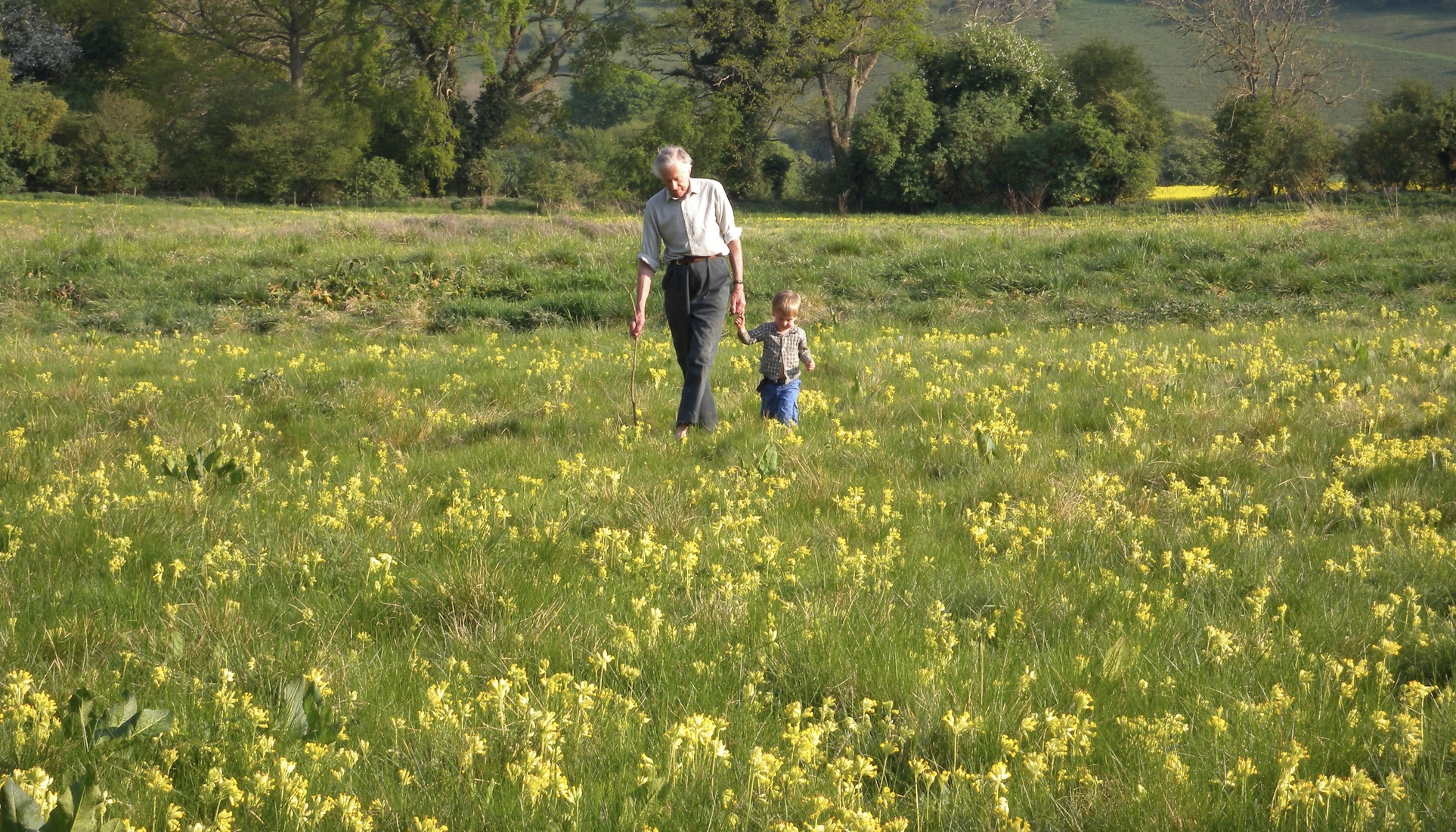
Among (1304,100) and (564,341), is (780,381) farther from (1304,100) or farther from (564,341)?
(1304,100)

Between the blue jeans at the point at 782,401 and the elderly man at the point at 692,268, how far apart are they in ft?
1.49

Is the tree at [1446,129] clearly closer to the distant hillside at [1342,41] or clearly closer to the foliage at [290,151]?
the foliage at [290,151]

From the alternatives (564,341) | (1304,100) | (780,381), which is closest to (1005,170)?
(1304,100)

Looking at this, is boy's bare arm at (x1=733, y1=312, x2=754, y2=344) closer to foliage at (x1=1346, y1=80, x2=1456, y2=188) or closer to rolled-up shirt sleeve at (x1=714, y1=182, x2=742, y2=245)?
rolled-up shirt sleeve at (x1=714, y1=182, x2=742, y2=245)

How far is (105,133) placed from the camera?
150 feet

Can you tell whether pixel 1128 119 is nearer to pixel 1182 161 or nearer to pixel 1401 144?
pixel 1401 144

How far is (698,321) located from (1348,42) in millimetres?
143187

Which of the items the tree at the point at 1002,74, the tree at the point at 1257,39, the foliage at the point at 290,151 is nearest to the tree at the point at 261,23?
the foliage at the point at 290,151

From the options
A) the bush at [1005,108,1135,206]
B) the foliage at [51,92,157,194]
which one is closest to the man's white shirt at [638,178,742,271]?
the bush at [1005,108,1135,206]

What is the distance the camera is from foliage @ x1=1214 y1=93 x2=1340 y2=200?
127 feet

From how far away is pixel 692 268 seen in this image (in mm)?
7293

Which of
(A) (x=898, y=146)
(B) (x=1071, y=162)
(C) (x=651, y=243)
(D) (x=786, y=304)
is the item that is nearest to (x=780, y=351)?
(D) (x=786, y=304)

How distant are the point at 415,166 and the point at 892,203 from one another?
23821 mm

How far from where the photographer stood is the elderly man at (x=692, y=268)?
23.6 ft
